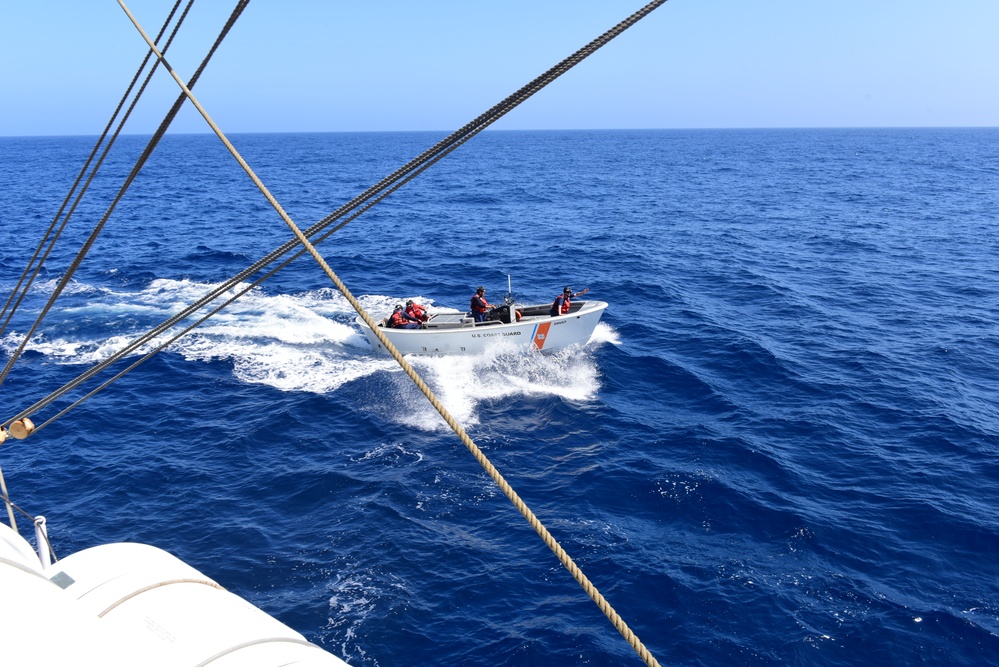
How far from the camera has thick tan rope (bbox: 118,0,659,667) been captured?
4293mm

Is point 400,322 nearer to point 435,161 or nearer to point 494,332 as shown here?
point 494,332

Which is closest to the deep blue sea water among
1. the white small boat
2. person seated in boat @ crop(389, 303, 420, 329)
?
the white small boat

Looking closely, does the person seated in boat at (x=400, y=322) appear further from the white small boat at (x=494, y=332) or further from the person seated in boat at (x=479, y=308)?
the person seated in boat at (x=479, y=308)

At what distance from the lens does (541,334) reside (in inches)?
1025

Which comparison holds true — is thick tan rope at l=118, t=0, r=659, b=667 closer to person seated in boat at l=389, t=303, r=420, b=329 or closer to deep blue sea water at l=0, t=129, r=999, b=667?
deep blue sea water at l=0, t=129, r=999, b=667

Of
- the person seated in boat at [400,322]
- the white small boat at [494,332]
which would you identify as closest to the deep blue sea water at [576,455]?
the white small boat at [494,332]

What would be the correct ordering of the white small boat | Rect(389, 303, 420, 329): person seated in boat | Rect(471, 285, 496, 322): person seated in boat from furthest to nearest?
Rect(471, 285, 496, 322): person seated in boat < Rect(389, 303, 420, 329): person seated in boat < the white small boat

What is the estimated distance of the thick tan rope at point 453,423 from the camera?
169 inches

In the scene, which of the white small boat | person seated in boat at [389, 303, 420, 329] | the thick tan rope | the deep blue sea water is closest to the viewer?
the thick tan rope

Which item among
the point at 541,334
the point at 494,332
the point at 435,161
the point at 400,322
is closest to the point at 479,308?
the point at 494,332

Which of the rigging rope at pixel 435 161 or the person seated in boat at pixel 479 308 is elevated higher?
the rigging rope at pixel 435 161

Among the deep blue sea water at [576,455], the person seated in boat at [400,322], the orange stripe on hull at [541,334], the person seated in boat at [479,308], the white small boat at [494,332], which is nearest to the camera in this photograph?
the deep blue sea water at [576,455]

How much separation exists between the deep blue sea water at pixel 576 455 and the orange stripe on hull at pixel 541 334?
76cm

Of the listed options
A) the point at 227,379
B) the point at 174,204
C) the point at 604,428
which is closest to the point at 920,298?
the point at 604,428
